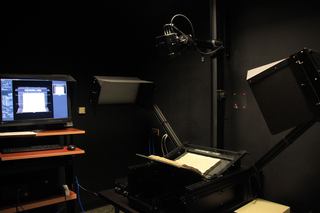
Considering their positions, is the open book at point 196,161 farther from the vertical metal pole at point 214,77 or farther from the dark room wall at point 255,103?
the dark room wall at point 255,103

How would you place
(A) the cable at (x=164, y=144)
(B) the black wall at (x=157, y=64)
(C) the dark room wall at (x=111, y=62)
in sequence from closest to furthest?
(B) the black wall at (x=157, y=64) → (C) the dark room wall at (x=111, y=62) → (A) the cable at (x=164, y=144)

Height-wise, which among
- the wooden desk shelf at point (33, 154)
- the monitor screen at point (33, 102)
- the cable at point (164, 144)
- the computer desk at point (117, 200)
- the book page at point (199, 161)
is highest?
the monitor screen at point (33, 102)

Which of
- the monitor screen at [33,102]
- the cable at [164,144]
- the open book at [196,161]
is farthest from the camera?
the cable at [164,144]

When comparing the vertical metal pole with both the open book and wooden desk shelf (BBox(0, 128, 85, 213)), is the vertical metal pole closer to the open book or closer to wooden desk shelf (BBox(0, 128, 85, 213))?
the open book

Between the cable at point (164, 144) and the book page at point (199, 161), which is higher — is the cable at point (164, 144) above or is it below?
below

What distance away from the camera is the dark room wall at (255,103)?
5.57ft

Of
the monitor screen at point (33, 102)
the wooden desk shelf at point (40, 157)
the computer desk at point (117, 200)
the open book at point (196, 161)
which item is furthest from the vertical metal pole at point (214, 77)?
the monitor screen at point (33, 102)

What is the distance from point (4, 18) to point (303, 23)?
2.88 m

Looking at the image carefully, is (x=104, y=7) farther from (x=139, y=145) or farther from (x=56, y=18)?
(x=139, y=145)

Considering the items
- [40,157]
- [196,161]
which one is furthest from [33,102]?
[196,161]

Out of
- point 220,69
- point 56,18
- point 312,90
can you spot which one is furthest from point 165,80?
point 312,90

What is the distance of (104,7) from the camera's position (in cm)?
307

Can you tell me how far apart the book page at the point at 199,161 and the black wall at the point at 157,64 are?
75 centimetres

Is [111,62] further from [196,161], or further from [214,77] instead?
[196,161]
